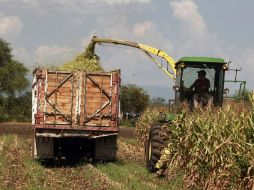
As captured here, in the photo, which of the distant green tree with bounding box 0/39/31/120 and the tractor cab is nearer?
the tractor cab

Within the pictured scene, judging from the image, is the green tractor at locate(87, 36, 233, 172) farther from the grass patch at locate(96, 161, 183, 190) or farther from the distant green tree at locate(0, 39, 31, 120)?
the distant green tree at locate(0, 39, 31, 120)

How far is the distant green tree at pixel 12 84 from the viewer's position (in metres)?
50.6

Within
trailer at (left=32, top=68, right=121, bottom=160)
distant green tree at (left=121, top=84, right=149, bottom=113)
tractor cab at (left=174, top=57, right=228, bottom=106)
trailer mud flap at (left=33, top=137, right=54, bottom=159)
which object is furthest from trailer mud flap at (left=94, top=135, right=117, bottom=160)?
distant green tree at (left=121, top=84, right=149, bottom=113)

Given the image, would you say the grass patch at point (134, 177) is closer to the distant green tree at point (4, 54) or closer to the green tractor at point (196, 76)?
the green tractor at point (196, 76)

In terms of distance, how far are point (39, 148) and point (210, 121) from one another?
21.2 ft

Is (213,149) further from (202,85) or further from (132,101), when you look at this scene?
(132,101)

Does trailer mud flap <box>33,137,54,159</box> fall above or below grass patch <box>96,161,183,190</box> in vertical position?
above

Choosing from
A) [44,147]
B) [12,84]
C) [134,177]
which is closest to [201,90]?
[134,177]

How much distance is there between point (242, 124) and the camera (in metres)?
8.65

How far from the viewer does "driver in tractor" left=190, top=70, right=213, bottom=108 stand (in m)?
13.5

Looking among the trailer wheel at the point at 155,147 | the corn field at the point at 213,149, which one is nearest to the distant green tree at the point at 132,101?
the trailer wheel at the point at 155,147

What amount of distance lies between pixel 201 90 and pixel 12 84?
1588 inches

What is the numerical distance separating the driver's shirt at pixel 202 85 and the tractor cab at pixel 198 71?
2.9 inches

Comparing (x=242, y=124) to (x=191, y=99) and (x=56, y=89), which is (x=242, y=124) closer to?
(x=191, y=99)
